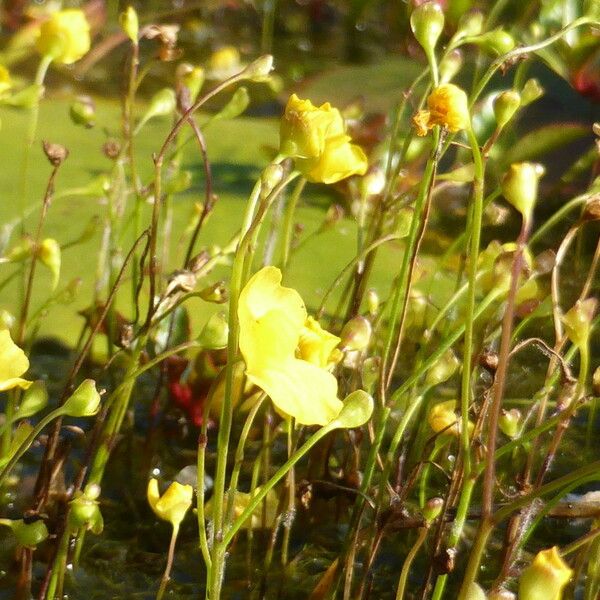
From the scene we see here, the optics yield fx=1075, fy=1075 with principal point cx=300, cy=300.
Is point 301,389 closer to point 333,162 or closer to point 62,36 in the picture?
point 333,162

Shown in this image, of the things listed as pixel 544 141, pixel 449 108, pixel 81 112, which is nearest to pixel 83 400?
pixel 449 108

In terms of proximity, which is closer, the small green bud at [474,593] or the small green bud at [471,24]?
the small green bud at [474,593]

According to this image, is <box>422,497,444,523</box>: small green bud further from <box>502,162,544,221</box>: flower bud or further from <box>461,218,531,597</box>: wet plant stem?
<box>502,162,544,221</box>: flower bud

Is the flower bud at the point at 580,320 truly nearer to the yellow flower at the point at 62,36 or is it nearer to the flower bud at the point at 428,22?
the flower bud at the point at 428,22

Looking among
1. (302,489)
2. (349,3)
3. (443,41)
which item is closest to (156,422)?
(302,489)

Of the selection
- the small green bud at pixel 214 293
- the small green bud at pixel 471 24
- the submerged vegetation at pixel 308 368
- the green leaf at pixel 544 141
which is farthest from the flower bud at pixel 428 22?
the green leaf at pixel 544 141

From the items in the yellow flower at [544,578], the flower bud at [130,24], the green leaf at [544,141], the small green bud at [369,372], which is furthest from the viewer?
the green leaf at [544,141]

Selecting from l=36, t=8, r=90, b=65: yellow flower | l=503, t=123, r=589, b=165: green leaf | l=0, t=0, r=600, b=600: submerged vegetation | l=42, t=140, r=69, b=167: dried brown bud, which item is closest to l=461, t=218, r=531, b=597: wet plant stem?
l=0, t=0, r=600, b=600: submerged vegetation

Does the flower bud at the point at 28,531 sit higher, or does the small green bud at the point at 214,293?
the small green bud at the point at 214,293
